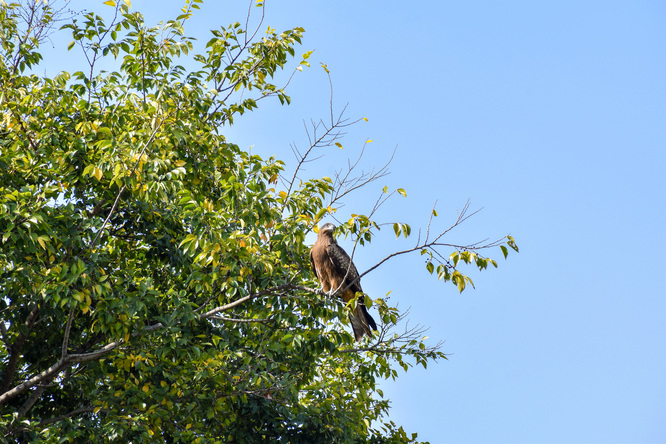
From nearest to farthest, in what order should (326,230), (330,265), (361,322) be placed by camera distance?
1. (361,322)
2. (330,265)
3. (326,230)

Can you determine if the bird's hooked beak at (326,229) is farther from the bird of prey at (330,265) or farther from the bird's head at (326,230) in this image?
the bird of prey at (330,265)

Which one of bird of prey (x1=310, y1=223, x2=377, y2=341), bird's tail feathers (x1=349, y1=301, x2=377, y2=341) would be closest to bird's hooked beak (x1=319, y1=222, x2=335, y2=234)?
bird of prey (x1=310, y1=223, x2=377, y2=341)

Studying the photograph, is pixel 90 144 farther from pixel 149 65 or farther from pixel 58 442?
pixel 58 442

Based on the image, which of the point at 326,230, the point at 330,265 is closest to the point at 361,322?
the point at 330,265

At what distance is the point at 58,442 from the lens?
20.0 ft

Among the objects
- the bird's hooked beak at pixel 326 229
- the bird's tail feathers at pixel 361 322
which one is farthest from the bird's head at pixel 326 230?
the bird's tail feathers at pixel 361 322

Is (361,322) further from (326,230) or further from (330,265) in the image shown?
(326,230)

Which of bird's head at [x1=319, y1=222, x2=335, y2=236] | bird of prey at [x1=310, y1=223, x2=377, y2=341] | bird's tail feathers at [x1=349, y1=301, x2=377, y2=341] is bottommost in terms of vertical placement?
bird's tail feathers at [x1=349, y1=301, x2=377, y2=341]

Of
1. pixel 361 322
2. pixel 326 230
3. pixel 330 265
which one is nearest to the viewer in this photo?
pixel 361 322

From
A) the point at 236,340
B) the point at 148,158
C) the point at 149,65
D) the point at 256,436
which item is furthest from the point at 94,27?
the point at 256,436

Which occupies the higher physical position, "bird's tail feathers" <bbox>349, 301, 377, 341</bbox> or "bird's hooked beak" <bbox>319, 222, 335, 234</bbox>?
"bird's hooked beak" <bbox>319, 222, 335, 234</bbox>

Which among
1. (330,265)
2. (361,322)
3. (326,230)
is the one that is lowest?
(361,322)

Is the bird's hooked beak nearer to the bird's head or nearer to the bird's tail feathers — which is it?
the bird's head

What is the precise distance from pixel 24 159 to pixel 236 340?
2.95m
